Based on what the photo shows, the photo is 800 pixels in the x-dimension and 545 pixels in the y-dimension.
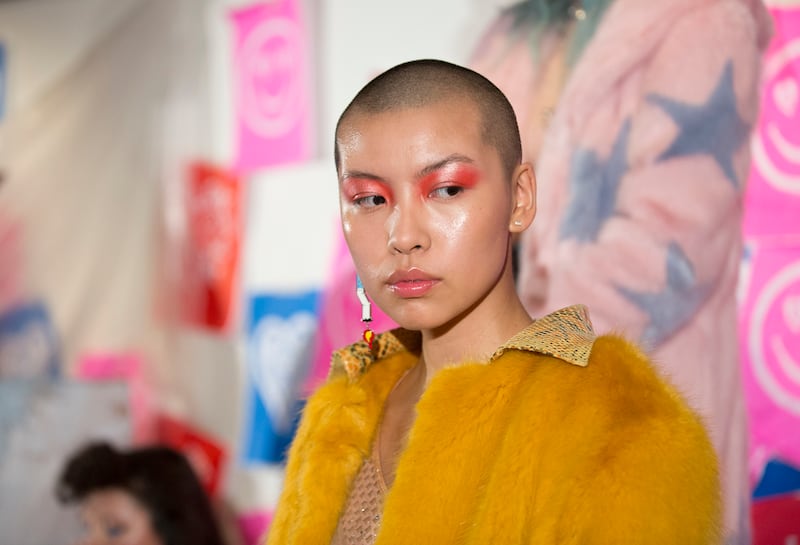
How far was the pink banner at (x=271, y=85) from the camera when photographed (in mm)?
2852

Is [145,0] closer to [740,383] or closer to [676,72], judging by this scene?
[676,72]

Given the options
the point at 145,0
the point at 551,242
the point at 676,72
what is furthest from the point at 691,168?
the point at 145,0

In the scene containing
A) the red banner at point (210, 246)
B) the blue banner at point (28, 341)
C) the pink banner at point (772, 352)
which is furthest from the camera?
the blue banner at point (28, 341)

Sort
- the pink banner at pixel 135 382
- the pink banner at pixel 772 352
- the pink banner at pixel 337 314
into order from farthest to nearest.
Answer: the pink banner at pixel 135 382 < the pink banner at pixel 337 314 < the pink banner at pixel 772 352

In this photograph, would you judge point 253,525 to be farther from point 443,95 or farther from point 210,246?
point 443,95

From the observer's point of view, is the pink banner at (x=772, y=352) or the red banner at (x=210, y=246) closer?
the pink banner at (x=772, y=352)

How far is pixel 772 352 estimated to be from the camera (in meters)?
1.82

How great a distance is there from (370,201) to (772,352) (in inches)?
40.8

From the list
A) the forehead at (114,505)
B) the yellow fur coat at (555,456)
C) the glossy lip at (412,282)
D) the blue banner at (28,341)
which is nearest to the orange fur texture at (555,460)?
the yellow fur coat at (555,456)

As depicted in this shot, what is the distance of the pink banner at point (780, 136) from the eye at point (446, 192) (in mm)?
951

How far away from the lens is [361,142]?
1148 millimetres

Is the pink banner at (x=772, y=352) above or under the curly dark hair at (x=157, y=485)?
above

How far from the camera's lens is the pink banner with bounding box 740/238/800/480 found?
1791 millimetres

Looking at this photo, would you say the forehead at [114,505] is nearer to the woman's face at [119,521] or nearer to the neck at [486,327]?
the woman's face at [119,521]
